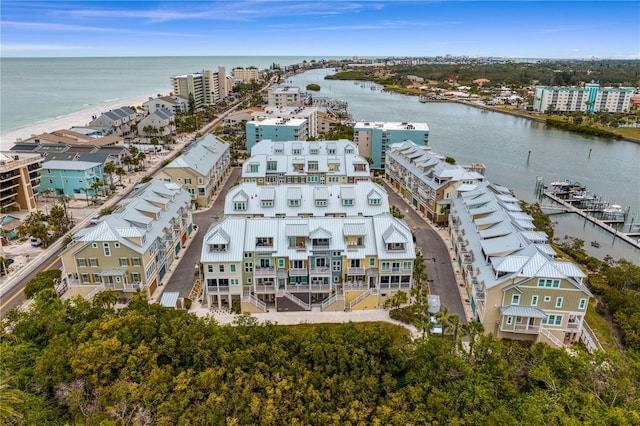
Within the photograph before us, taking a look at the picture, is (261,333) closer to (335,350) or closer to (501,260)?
(335,350)

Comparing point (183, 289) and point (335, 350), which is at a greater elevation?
point (335, 350)

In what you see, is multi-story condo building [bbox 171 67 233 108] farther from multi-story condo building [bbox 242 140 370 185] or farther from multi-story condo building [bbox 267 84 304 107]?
multi-story condo building [bbox 242 140 370 185]

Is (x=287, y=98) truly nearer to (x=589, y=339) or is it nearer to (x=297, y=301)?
(x=297, y=301)

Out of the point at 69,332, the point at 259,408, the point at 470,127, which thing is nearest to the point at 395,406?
the point at 259,408

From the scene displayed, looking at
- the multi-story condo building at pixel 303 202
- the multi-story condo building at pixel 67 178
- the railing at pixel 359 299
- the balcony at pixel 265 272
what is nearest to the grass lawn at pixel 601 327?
the railing at pixel 359 299

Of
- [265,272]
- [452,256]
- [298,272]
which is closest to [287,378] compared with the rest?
[298,272]

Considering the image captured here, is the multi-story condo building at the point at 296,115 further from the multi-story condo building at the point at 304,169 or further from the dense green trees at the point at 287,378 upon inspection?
the dense green trees at the point at 287,378
